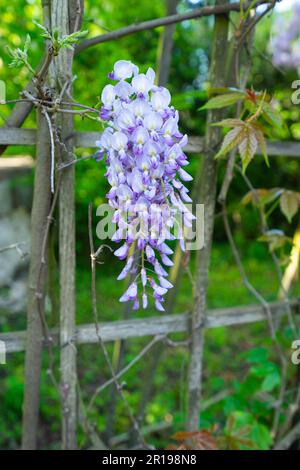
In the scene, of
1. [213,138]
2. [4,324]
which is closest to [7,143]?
[213,138]

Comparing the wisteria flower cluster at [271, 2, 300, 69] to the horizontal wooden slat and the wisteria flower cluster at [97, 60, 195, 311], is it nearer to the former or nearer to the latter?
the horizontal wooden slat

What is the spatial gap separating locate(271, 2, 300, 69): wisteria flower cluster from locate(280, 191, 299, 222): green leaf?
4199 millimetres

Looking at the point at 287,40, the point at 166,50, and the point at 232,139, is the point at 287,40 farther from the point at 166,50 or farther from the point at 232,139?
the point at 232,139

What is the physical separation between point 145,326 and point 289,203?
1.95 feet

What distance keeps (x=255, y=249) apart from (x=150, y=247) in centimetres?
258

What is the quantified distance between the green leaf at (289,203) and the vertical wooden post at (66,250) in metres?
0.65

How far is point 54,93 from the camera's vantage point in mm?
1239

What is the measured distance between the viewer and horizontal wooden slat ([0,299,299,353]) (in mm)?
1499

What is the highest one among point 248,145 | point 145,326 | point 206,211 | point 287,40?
point 287,40

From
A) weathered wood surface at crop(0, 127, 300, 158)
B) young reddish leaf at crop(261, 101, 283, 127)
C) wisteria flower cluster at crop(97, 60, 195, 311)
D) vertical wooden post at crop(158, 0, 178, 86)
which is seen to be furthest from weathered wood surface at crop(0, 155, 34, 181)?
wisteria flower cluster at crop(97, 60, 195, 311)

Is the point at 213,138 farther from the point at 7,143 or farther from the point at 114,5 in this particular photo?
the point at 114,5

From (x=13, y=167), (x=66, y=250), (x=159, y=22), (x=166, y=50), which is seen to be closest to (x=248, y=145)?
(x=159, y=22)

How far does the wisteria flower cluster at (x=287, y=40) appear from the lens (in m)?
5.44

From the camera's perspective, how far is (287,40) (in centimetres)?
557
